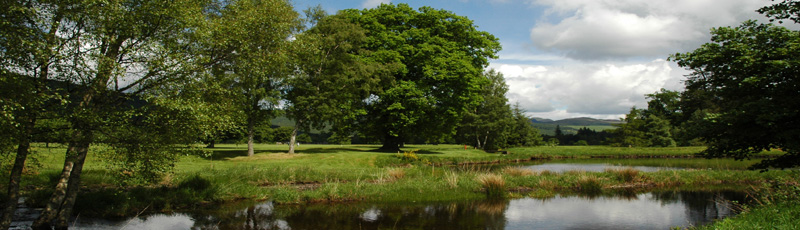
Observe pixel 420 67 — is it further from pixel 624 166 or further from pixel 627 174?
pixel 627 174

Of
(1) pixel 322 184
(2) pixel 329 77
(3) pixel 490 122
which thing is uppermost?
(2) pixel 329 77

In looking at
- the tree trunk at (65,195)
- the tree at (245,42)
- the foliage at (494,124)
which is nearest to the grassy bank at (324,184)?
the tree trunk at (65,195)

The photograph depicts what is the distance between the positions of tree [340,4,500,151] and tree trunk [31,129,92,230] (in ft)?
79.5

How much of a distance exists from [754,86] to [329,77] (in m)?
25.4

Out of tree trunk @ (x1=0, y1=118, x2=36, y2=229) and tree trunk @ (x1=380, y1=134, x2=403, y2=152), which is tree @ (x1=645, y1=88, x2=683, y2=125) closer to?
tree trunk @ (x1=380, y1=134, x2=403, y2=152)

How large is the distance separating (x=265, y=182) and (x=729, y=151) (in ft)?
62.9

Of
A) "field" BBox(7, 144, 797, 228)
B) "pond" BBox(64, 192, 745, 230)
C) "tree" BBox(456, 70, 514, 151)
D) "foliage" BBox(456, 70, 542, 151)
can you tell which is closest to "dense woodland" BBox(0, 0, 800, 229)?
"field" BBox(7, 144, 797, 228)

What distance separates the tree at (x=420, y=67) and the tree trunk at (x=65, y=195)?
2424cm

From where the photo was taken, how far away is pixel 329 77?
109 feet

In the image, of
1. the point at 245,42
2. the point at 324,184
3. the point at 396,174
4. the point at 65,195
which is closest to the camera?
the point at 65,195

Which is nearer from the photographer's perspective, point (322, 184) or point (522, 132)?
point (322, 184)

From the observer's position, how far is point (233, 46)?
14953 millimetres

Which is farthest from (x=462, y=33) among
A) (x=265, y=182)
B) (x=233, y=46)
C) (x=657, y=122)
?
(x=657, y=122)

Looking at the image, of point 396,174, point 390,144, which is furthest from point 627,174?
point 390,144
